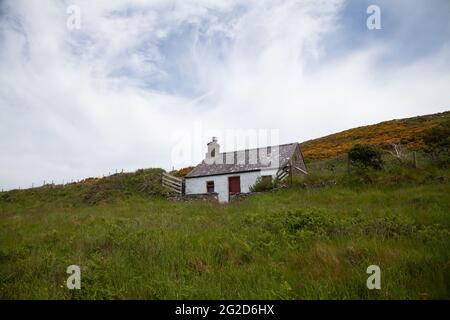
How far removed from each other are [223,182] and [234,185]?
1.12 meters

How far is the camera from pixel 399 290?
3512 mm

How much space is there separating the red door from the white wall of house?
277mm

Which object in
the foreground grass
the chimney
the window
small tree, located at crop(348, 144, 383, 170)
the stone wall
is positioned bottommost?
the foreground grass

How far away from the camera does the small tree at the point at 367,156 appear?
16516 mm

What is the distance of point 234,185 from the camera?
2523cm

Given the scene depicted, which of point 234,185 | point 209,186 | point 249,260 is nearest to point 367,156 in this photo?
point 234,185

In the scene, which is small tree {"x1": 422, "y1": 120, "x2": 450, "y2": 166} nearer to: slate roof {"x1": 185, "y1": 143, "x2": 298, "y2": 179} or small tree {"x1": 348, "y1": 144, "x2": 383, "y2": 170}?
small tree {"x1": 348, "y1": 144, "x2": 383, "y2": 170}

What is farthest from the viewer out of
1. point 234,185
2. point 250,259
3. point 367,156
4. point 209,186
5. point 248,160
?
point 209,186

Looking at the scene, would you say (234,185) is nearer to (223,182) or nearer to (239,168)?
(223,182)

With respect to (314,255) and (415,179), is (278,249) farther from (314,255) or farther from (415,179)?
(415,179)

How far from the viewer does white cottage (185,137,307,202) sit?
24359 millimetres

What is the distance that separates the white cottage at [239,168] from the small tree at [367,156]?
6.26 meters


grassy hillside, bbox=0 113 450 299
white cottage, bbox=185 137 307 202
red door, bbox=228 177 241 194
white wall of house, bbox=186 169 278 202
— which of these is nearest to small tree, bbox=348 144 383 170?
white cottage, bbox=185 137 307 202
